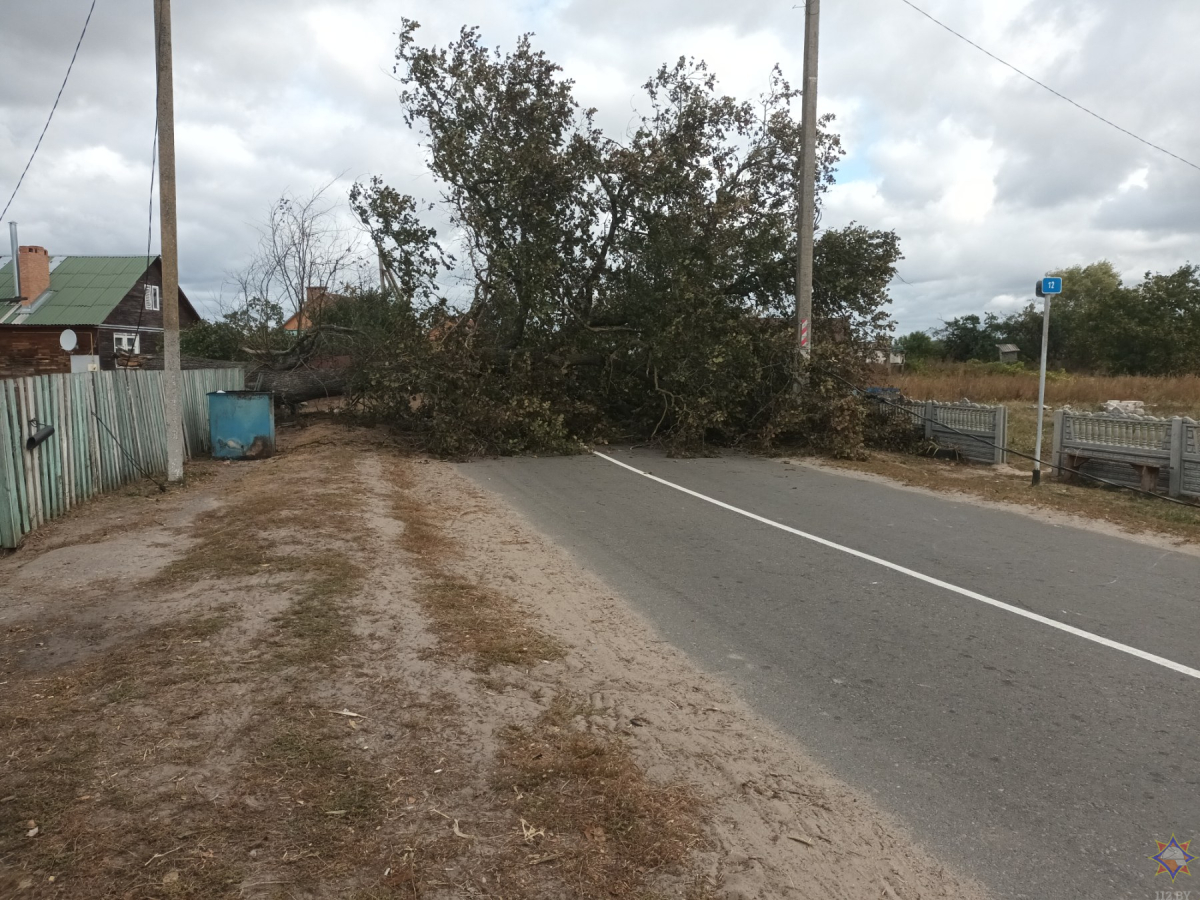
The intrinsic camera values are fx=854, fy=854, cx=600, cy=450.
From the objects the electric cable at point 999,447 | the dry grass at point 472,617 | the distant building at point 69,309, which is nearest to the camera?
the dry grass at point 472,617

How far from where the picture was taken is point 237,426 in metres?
14.6

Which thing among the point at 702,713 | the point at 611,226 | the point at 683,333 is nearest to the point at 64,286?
the point at 611,226

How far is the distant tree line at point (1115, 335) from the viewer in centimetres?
4903

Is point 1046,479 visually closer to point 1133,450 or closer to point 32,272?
point 1133,450

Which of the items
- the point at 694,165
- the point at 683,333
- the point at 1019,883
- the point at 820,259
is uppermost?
the point at 694,165

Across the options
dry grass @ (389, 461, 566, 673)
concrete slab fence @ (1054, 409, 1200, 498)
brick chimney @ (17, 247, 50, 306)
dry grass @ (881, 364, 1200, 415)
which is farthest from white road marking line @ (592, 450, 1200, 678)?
brick chimney @ (17, 247, 50, 306)

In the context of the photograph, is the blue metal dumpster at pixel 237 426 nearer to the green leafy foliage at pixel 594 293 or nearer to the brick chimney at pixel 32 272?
the green leafy foliage at pixel 594 293

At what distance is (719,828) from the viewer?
339 centimetres

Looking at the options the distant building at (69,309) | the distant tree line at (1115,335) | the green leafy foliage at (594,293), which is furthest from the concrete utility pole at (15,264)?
the distant tree line at (1115,335)

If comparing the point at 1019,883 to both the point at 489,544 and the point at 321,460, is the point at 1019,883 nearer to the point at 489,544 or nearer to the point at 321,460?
the point at 489,544

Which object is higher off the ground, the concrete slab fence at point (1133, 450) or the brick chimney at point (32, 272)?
the brick chimney at point (32, 272)

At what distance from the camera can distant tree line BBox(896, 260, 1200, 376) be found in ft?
161

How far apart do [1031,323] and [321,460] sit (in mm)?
64082

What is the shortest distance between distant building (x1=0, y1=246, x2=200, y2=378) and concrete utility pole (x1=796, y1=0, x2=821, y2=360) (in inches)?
984
